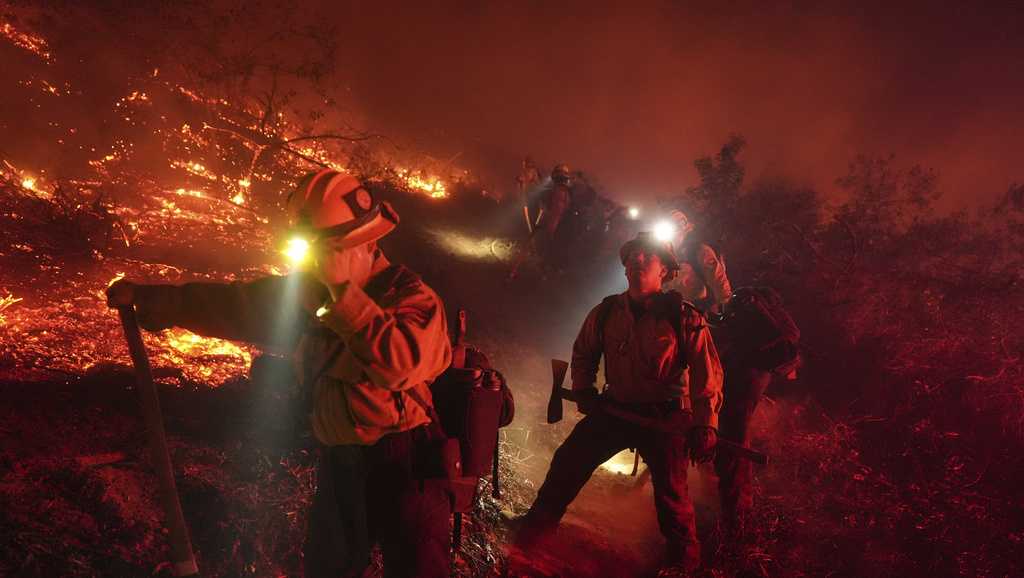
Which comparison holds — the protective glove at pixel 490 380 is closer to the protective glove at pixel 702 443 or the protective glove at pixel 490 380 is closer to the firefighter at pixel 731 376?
the protective glove at pixel 702 443

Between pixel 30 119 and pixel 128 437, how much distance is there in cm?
623

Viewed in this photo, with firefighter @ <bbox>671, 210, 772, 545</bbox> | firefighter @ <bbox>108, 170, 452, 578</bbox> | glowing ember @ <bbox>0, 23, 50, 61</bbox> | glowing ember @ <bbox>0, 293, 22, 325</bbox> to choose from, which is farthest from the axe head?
glowing ember @ <bbox>0, 23, 50, 61</bbox>

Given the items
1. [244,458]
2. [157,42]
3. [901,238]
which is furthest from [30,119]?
[901,238]

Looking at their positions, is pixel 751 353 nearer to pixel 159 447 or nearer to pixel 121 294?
pixel 159 447

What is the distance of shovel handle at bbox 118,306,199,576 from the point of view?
7.92 ft

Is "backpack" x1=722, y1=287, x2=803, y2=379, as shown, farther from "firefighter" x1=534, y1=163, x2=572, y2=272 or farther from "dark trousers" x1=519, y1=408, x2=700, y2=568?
"firefighter" x1=534, y1=163, x2=572, y2=272

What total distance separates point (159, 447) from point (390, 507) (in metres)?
1.44

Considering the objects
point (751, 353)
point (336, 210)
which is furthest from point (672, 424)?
point (336, 210)

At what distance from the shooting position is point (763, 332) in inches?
206

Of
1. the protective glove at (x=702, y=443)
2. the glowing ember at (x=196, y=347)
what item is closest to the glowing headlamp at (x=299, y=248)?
the protective glove at (x=702, y=443)

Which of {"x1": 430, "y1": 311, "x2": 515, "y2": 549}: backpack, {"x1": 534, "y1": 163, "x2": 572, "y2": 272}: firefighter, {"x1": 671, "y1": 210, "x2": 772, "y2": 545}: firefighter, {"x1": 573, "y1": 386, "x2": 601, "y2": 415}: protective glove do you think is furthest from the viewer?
{"x1": 534, "y1": 163, "x2": 572, "y2": 272}: firefighter

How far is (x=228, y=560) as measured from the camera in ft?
9.73

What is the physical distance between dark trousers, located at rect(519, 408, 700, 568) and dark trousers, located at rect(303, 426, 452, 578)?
5.61 feet

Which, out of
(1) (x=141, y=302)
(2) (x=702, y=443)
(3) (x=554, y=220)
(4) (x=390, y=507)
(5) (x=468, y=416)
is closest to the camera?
(4) (x=390, y=507)
